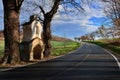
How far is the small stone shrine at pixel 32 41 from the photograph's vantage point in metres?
38.7

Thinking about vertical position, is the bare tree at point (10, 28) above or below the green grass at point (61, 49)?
above

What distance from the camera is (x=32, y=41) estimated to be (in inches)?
1548

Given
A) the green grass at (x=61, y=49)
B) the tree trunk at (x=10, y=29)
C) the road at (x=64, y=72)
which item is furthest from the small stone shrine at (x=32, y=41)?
the green grass at (x=61, y=49)

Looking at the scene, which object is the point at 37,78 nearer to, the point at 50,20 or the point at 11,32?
the point at 11,32

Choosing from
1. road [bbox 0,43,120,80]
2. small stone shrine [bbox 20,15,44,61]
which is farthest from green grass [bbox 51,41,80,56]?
road [bbox 0,43,120,80]

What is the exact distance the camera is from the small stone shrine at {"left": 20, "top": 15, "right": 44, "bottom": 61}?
127 ft

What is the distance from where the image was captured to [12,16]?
3262 centimetres

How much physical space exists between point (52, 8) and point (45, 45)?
4665 millimetres

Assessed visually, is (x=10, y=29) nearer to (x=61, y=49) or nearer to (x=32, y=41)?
(x=32, y=41)

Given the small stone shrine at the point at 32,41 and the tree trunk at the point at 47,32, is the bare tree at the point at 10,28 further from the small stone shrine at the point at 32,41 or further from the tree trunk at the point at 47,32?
the tree trunk at the point at 47,32

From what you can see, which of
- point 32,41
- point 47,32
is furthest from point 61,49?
point 32,41

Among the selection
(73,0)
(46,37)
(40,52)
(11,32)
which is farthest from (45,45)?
(11,32)

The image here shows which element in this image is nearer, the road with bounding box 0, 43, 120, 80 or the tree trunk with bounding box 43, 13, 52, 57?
the road with bounding box 0, 43, 120, 80

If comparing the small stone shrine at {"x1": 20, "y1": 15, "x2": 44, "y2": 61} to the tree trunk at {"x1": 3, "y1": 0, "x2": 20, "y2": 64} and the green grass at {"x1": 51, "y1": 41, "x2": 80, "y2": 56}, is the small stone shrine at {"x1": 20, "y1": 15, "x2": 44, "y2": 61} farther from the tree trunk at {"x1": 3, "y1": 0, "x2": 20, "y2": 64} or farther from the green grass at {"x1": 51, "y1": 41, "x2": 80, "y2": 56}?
the green grass at {"x1": 51, "y1": 41, "x2": 80, "y2": 56}
